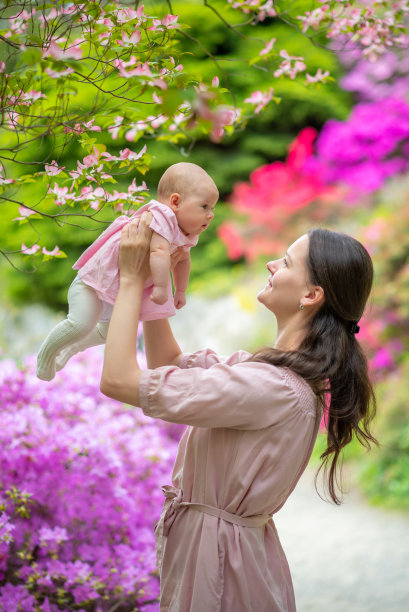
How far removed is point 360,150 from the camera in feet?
26.0

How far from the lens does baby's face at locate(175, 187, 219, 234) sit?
4.97 feet

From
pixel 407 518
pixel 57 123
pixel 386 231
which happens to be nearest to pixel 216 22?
pixel 386 231

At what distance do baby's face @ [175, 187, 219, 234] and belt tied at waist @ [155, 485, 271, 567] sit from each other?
2.04 feet

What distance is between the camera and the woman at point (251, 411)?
1.41m

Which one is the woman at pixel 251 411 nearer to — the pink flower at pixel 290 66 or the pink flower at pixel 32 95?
the pink flower at pixel 32 95

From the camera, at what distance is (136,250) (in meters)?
1.46

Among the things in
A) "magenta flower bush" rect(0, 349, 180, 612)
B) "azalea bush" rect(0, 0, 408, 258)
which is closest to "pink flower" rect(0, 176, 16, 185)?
"azalea bush" rect(0, 0, 408, 258)

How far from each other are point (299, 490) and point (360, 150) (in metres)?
4.08

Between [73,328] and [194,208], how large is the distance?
1.24ft

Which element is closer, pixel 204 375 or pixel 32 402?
pixel 204 375

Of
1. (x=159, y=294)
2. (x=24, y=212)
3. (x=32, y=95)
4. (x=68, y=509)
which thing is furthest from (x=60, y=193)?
(x=68, y=509)

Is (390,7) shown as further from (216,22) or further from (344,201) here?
(216,22)

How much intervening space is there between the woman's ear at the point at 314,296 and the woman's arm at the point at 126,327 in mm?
377

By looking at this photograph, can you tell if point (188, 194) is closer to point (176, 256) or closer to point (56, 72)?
point (176, 256)
